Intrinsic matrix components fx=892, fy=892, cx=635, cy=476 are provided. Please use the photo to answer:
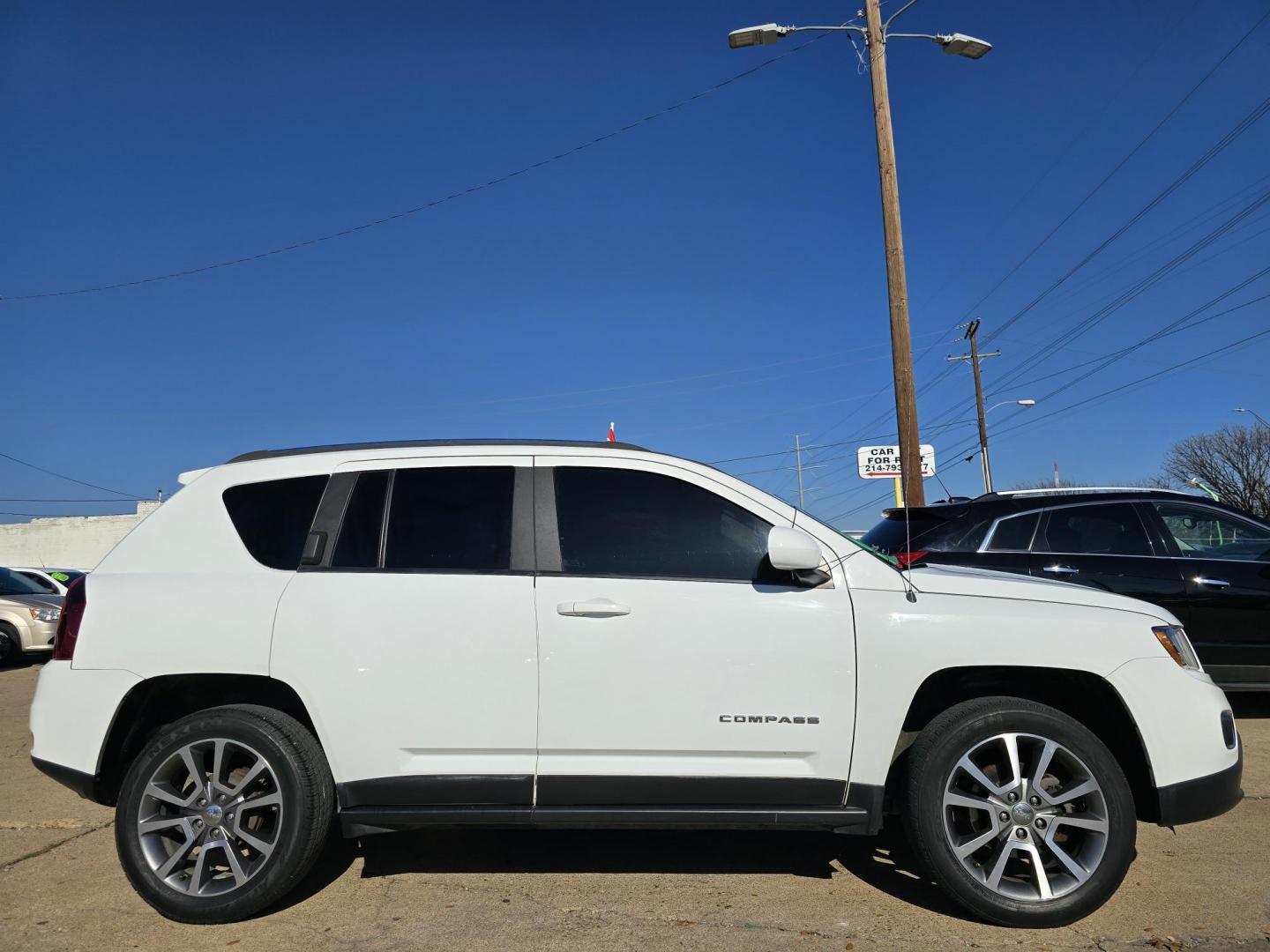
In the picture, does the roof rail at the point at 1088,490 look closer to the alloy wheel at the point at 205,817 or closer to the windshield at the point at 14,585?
the alloy wheel at the point at 205,817

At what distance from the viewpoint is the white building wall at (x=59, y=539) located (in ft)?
167

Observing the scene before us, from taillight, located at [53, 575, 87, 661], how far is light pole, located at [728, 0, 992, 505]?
8.45 m

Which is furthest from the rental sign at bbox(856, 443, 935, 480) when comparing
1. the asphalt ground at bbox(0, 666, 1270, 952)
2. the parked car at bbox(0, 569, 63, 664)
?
the parked car at bbox(0, 569, 63, 664)

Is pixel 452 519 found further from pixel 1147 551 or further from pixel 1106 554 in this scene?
pixel 1147 551

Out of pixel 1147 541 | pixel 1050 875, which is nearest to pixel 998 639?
pixel 1050 875

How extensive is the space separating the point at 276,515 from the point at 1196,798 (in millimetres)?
3887

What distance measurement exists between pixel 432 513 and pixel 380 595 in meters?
0.42

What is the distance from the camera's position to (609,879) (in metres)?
3.97

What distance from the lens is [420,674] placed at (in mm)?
3520

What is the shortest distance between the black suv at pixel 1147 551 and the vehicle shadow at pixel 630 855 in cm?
266

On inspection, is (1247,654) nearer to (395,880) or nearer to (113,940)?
(395,880)

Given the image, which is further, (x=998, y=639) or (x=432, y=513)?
(x=432, y=513)

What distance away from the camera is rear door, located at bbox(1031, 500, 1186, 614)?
6.48 m

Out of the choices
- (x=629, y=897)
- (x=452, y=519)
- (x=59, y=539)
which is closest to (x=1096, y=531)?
(x=629, y=897)
